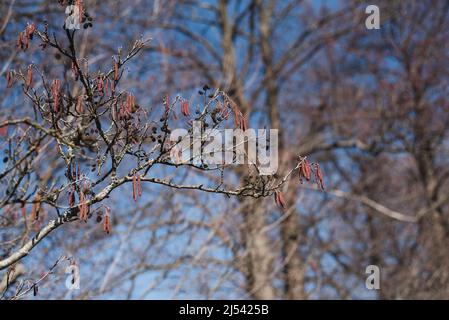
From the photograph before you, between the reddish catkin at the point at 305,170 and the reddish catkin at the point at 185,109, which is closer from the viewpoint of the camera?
the reddish catkin at the point at 305,170

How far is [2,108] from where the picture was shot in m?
7.22

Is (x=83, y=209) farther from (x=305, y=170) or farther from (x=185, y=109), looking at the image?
(x=305, y=170)

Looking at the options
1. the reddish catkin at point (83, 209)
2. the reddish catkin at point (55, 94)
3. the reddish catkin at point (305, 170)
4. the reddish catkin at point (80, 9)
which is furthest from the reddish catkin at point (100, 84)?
the reddish catkin at point (305, 170)

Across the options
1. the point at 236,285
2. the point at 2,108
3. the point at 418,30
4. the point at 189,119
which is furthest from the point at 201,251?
the point at 418,30

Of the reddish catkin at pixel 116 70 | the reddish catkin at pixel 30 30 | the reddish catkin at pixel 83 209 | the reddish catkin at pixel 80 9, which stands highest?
A: the reddish catkin at pixel 80 9

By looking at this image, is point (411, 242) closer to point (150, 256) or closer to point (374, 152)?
point (374, 152)


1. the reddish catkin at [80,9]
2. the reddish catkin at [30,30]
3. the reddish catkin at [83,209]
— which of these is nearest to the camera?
the reddish catkin at [83,209]

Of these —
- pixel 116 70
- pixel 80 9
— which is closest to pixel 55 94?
pixel 116 70

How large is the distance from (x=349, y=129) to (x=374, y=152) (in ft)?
9.48

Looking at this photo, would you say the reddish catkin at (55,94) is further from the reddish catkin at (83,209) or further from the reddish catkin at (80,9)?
the reddish catkin at (83,209)

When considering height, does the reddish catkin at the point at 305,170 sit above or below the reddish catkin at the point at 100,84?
below

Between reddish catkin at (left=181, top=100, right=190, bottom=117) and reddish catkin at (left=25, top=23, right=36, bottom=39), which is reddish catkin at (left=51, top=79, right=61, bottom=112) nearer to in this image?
reddish catkin at (left=25, top=23, right=36, bottom=39)

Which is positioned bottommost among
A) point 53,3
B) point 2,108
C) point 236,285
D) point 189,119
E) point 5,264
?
point 236,285

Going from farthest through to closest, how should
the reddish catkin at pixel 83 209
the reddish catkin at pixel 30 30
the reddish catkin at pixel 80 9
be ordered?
the reddish catkin at pixel 30 30, the reddish catkin at pixel 80 9, the reddish catkin at pixel 83 209
